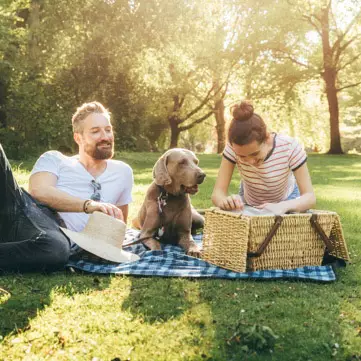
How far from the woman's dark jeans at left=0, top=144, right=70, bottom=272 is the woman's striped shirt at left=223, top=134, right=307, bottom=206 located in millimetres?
1741

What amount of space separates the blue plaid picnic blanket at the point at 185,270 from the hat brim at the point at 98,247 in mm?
82

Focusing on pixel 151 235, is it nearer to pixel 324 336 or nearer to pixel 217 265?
pixel 217 265

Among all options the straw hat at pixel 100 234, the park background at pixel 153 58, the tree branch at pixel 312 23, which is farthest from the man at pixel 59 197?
the tree branch at pixel 312 23

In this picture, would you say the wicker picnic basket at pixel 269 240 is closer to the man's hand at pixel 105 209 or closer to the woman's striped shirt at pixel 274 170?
the woman's striped shirt at pixel 274 170

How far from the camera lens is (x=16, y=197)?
13.1 ft

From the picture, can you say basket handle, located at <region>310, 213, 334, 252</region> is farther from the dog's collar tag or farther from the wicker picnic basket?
the dog's collar tag

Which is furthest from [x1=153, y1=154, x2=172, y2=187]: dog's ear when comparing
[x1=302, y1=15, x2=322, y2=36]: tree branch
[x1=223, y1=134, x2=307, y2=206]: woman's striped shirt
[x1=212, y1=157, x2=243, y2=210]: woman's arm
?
[x1=302, y1=15, x2=322, y2=36]: tree branch

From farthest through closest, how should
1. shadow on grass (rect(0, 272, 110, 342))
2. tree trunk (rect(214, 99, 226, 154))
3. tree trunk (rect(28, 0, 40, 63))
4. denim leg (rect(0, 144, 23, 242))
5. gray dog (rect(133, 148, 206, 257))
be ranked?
tree trunk (rect(214, 99, 226, 154)), tree trunk (rect(28, 0, 40, 63)), gray dog (rect(133, 148, 206, 257)), denim leg (rect(0, 144, 23, 242)), shadow on grass (rect(0, 272, 110, 342))

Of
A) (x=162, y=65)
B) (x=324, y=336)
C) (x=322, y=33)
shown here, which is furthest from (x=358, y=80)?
(x=324, y=336)

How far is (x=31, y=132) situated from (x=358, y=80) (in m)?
18.9

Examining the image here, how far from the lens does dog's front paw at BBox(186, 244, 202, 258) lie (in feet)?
16.1

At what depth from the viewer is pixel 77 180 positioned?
4.85 meters

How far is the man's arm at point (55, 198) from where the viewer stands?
4255mm

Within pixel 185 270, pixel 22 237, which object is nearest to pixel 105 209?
pixel 22 237
